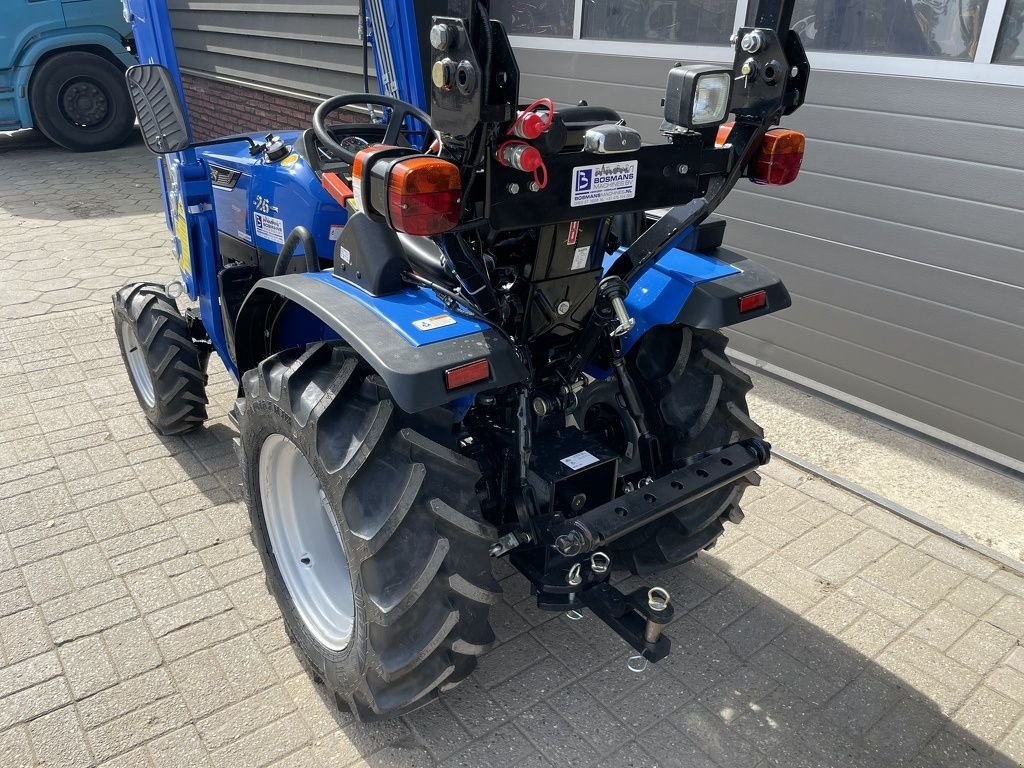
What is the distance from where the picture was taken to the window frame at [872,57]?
3.22 meters

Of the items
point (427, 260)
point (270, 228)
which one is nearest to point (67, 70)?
point (270, 228)

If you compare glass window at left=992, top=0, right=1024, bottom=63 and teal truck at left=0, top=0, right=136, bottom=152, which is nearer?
glass window at left=992, top=0, right=1024, bottom=63

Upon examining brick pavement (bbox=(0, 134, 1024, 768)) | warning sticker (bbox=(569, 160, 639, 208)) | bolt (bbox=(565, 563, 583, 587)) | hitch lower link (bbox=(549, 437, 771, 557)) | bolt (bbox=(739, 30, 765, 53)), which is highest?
bolt (bbox=(739, 30, 765, 53))

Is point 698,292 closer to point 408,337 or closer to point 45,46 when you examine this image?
point 408,337

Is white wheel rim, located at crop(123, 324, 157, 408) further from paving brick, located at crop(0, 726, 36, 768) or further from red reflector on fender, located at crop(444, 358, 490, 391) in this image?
red reflector on fender, located at crop(444, 358, 490, 391)

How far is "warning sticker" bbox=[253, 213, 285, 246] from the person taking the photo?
2982 mm

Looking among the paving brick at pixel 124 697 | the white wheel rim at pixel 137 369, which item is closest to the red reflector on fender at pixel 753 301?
the paving brick at pixel 124 697

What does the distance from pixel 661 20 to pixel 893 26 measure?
1265mm

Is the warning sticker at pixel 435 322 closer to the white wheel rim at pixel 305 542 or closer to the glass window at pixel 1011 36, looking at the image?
the white wheel rim at pixel 305 542

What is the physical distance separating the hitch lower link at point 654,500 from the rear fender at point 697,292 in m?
0.38

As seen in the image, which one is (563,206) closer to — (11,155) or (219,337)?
(219,337)

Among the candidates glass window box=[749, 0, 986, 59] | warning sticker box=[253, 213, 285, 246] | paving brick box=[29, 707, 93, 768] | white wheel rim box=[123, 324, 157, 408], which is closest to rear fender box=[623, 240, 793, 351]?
warning sticker box=[253, 213, 285, 246]

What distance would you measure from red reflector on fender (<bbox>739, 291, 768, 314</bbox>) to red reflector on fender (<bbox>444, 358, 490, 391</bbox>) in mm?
846

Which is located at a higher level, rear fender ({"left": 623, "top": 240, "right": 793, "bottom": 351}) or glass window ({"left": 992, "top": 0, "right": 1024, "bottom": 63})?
glass window ({"left": 992, "top": 0, "right": 1024, "bottom": 63})
